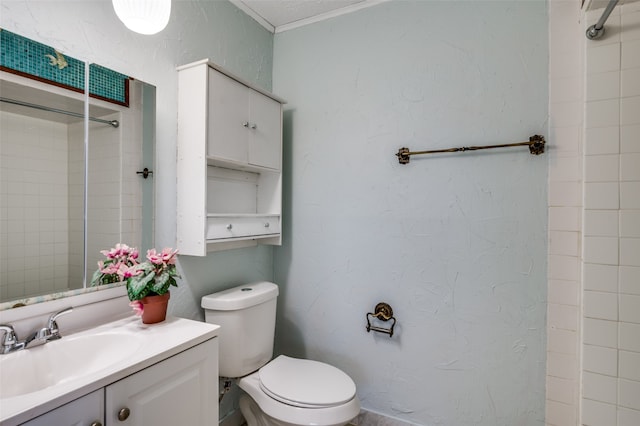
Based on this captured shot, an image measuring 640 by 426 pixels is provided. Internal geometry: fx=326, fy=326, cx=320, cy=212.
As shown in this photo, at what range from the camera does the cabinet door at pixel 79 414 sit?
2.30 feet

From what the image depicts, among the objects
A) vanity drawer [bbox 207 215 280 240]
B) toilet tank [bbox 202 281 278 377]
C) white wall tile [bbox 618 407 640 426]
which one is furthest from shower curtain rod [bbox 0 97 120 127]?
white wall tile [bbox 618 407 640 426]

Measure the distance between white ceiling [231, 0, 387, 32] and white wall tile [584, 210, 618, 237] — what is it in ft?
4.61

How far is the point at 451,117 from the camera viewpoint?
1548mm

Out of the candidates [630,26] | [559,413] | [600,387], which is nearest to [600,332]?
[600,387]

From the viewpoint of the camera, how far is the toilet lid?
1.31 metres

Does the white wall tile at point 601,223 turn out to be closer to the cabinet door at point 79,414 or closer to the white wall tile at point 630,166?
the white wall tile at point 630,166

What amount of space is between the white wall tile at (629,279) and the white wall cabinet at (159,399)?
144 centimetres

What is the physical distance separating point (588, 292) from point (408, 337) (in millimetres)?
772

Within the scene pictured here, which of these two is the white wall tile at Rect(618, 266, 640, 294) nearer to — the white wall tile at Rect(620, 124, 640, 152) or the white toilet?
the white wall tile at Rect(620, 124, 640, 152)

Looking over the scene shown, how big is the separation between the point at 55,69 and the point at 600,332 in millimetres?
2061

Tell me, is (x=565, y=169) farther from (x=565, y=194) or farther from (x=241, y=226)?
(x=241, y=226)

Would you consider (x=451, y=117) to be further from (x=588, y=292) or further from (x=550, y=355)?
(x=550, y=355)

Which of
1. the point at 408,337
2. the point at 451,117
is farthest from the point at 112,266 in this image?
the point at 451,117

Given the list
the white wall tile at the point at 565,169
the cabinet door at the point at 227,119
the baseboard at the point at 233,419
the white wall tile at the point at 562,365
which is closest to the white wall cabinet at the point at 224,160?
the cabinet door at the point at 227,119
